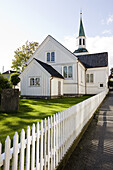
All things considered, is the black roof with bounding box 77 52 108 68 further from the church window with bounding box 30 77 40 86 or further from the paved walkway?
the paved walkway

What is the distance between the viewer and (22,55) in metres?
37.3

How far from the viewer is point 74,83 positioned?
1994 cm

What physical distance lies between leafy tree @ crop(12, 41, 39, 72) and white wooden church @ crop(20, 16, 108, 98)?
16.3 meters

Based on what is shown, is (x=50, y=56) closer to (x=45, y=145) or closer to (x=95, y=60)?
(x=95, y=60)

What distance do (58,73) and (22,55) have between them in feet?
69.1

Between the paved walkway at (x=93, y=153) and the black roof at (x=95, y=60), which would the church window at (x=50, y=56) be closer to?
the black roof at (x=95, y=60)

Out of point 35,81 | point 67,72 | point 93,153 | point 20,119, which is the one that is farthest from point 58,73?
point 93,153

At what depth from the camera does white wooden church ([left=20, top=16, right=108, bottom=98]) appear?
54.1 feet

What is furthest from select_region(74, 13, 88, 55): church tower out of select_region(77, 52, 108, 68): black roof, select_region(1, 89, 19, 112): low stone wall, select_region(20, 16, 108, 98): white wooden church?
select_region(1, 89, 19, 112): low stone wall

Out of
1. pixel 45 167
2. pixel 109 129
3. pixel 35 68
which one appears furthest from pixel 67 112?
pixel 35 68

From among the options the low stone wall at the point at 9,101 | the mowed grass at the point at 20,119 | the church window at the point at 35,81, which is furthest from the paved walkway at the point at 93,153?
the church window at the point at 35,81

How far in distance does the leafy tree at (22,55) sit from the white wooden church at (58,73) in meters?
16.3

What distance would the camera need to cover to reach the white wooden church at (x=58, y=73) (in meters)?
16.5

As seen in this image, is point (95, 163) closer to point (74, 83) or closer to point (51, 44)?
point (74, 83)
